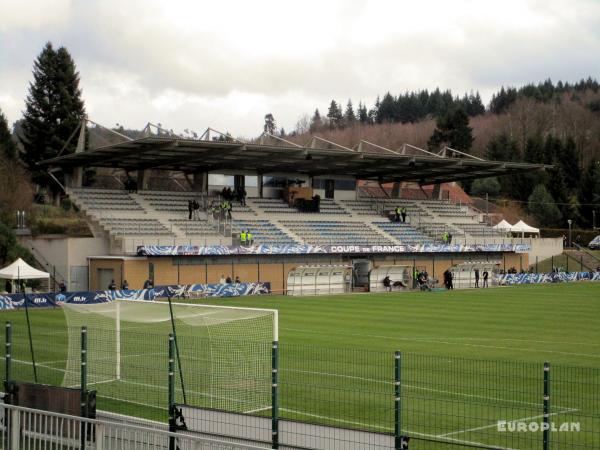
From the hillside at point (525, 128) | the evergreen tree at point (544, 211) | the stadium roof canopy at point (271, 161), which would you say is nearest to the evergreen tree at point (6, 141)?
the stadium roof canopy at point (271, 161)

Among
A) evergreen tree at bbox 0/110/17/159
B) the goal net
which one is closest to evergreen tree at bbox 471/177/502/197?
evergreen tree at bbox 0/110/17/159

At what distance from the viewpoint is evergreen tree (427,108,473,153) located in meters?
124

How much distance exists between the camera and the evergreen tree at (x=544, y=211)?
9900 centimetres

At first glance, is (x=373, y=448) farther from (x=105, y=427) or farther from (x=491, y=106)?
(x=491, y=106)

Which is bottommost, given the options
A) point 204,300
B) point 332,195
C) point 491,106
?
point 204,300

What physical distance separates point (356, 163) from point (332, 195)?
25.6 ft

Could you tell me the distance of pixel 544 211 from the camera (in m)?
98.9

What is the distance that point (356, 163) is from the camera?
208 feet

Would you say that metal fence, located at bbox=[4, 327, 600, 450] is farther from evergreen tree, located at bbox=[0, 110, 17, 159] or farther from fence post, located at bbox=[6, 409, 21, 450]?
evergreen tree, located at bbox=[0, 110, 17, 159]

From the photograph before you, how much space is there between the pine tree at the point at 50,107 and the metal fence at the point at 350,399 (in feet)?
204

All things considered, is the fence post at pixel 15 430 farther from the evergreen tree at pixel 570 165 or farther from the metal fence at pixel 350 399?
the evergreen tree at pixel 570 165

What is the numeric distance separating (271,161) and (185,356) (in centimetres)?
4359

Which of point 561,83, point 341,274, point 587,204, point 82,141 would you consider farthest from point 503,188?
point 561,83

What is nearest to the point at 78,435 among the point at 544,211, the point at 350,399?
the point at 350,399
